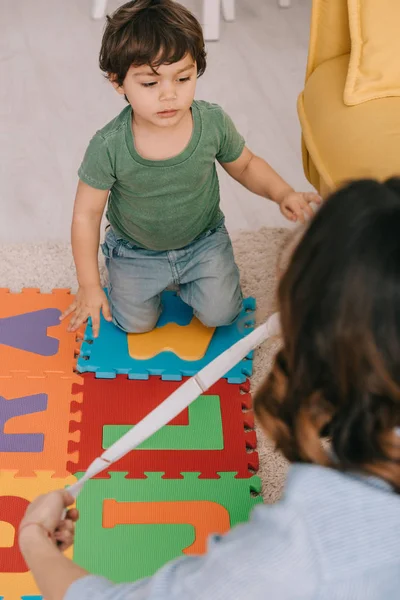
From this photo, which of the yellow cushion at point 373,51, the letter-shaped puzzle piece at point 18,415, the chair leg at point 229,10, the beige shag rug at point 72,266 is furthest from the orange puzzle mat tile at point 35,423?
the chair leg at point 229,10

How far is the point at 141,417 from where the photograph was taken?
1295 mm

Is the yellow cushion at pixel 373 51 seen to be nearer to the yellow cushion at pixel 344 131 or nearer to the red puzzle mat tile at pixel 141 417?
the yellow cushion at pixel 344 131

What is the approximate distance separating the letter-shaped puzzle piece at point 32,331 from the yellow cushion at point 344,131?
555mm

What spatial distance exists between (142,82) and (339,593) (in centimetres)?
82

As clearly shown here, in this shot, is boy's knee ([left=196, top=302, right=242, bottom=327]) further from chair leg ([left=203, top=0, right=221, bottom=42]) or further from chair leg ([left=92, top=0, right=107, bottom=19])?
chair leg ([left=92, top=0, right=107, bottom=19])

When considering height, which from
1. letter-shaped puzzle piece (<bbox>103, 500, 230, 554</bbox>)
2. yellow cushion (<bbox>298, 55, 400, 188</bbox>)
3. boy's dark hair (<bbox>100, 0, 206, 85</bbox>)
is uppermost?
boy's dark hair (<bbox>100, 0, 206, 85</bbox>)

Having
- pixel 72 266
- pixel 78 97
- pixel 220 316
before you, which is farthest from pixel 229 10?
pixel 220 316

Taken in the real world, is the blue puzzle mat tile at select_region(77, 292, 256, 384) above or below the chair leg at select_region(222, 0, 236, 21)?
below

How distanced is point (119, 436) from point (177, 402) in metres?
0.31

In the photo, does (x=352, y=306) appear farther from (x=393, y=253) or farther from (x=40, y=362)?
(x=40, y=362)

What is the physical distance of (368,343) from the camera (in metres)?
0.59

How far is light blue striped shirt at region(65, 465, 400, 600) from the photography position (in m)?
0.62

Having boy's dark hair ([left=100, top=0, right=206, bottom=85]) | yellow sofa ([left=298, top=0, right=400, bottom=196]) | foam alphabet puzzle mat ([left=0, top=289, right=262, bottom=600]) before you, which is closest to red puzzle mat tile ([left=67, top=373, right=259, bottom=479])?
foam alphabet puzzle mat ([left=0, top=289, right=262, bottom=600])

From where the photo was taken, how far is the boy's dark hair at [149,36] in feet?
3.77
